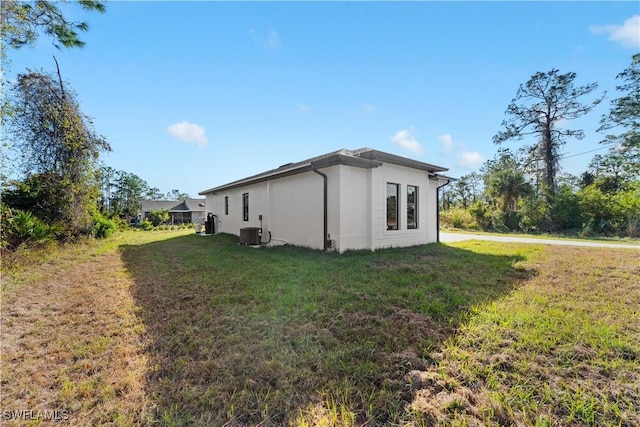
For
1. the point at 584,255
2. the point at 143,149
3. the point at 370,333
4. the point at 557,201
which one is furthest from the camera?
the point at 557,201

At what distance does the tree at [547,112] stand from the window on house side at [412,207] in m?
14.2

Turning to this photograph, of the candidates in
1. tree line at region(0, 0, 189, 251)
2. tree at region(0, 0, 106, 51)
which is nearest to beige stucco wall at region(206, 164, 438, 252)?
tree at region(0, 0, 106, 51)

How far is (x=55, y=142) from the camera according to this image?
9.59m

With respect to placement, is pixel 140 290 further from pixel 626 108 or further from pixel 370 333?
pixel 626 108

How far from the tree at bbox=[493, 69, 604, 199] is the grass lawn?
1900 centimetres

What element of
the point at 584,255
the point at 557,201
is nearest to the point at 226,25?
the point at 584,255

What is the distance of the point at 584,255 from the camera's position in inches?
262

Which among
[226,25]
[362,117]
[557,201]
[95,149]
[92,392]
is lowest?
[92,392]

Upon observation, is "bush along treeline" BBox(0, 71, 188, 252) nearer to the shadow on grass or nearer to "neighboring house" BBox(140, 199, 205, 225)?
the shadow on grass

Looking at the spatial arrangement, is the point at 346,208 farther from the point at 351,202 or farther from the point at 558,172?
the point at 558,172

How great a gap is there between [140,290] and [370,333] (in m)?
4.00

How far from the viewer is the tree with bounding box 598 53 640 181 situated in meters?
15.4

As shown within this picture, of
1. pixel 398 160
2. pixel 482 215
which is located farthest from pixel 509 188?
pixel 398 160

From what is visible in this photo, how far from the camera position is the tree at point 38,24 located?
5.35 metres
